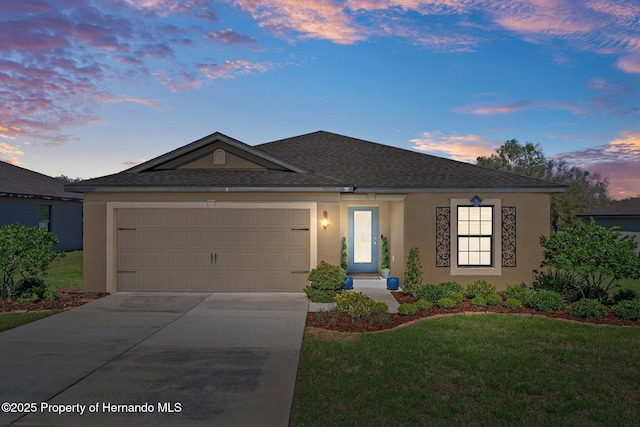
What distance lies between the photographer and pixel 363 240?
16.4 metres

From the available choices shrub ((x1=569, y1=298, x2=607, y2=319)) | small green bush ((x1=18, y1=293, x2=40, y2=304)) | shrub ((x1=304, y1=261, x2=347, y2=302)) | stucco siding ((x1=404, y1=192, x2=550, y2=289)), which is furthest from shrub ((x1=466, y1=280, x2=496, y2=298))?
small green bush ((x1=18, y1=293, x2=40, y2=304))

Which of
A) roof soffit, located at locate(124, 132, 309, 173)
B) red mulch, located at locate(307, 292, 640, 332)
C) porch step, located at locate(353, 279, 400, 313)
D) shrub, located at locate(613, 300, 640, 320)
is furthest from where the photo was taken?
roof soffit, located at locate(124, 132, 309, 173)

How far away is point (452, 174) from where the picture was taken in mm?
14414

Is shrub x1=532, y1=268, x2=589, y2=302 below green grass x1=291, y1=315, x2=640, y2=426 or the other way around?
the other way around

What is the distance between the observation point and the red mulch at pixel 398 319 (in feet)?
29.7

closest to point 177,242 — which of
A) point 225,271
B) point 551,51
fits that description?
point 225,271

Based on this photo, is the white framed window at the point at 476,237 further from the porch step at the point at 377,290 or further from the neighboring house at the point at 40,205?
the neighboring house at the point at 40,205

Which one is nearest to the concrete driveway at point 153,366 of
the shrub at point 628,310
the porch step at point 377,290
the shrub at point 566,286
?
the porch step at point 377,290

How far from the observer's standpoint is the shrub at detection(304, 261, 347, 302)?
11.4 metres

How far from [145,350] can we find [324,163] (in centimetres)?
1058

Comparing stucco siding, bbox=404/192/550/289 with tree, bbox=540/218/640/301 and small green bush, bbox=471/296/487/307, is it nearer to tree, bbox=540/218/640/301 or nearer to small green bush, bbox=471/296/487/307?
tree, bbox=540/218/640/301

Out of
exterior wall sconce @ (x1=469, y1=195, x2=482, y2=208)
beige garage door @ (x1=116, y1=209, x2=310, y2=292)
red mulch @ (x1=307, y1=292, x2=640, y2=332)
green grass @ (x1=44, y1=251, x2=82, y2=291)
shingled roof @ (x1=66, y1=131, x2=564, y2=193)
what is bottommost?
green grass @ (x1=44, y1=251, x2=82, y2=291)

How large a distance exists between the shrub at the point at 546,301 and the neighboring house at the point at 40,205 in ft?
81.1

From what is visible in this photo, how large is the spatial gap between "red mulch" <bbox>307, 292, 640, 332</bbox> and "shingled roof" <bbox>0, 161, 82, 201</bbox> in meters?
22.1
